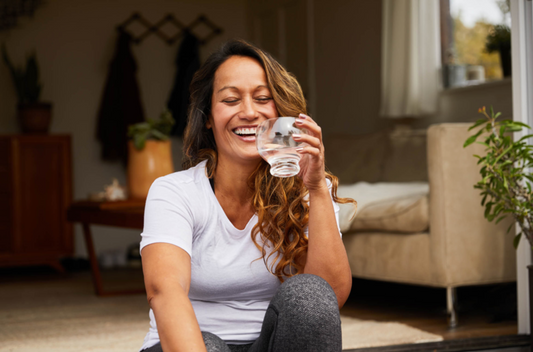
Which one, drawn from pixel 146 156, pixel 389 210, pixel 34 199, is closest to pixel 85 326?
pixel 146 156

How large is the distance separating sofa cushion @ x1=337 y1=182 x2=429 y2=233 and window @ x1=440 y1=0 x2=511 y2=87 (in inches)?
36.5

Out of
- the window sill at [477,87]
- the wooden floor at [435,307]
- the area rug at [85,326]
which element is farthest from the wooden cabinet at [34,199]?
the window sill at [477,87]

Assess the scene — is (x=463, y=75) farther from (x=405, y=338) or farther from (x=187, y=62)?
(x=187, y=62)

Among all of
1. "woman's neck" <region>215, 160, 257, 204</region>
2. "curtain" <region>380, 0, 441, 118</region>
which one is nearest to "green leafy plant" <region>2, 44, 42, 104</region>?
"curtain" <region>380, 0, 441, 118</region>

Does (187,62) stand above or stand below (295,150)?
above

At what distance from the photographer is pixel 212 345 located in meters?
1.08

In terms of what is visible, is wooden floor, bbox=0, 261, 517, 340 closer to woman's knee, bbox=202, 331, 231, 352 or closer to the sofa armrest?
the sofa armrest

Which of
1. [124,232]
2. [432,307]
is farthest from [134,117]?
[432,307]

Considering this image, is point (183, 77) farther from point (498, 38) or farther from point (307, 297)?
point (307, 297)

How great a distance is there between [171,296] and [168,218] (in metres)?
0.17

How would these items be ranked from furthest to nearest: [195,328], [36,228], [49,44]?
[49,44] → [36,228] → [195,328]

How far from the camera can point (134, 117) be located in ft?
15.7

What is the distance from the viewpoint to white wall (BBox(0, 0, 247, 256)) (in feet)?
15.2

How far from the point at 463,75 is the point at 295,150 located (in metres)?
2.64
